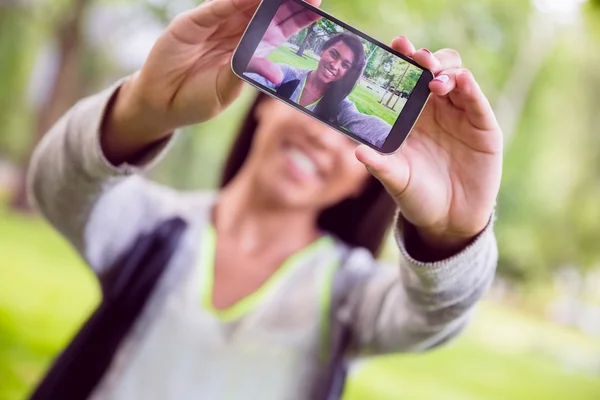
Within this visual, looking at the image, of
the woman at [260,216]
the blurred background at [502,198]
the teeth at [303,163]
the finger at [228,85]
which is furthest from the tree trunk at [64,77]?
the finger at [228,85]

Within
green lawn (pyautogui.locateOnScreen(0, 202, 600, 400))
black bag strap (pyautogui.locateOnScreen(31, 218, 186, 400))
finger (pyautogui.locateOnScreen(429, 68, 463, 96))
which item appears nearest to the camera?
finger (pyautogui.locateOnScreen(429, 68, 463, 96))

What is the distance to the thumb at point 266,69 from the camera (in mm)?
298

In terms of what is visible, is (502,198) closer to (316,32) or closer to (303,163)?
(303,163)

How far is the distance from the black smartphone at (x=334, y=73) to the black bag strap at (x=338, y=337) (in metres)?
0.21

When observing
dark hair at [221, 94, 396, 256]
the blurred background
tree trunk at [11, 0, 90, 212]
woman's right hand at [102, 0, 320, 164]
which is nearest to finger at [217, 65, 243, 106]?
woman's right hand at [102, 0, 320, 164]

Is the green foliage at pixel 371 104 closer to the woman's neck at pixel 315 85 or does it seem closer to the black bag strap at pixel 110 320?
the woman's neck at pixel 315 85

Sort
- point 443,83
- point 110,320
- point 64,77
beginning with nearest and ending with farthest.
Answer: point 443,83, point 110,320, point 64,77

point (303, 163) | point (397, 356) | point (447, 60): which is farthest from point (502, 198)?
point (447, 60)

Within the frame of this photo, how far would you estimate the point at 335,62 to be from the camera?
0.31m

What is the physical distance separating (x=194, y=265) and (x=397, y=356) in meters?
0.39

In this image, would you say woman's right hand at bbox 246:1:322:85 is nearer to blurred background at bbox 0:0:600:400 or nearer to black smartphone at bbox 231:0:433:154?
black smartphone at bbox 231:0:433:154

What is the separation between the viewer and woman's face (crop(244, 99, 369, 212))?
48 centimetres

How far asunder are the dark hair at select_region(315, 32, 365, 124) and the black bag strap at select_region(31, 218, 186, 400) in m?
0.22

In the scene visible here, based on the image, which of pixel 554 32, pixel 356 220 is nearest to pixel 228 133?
pixel 356 220
